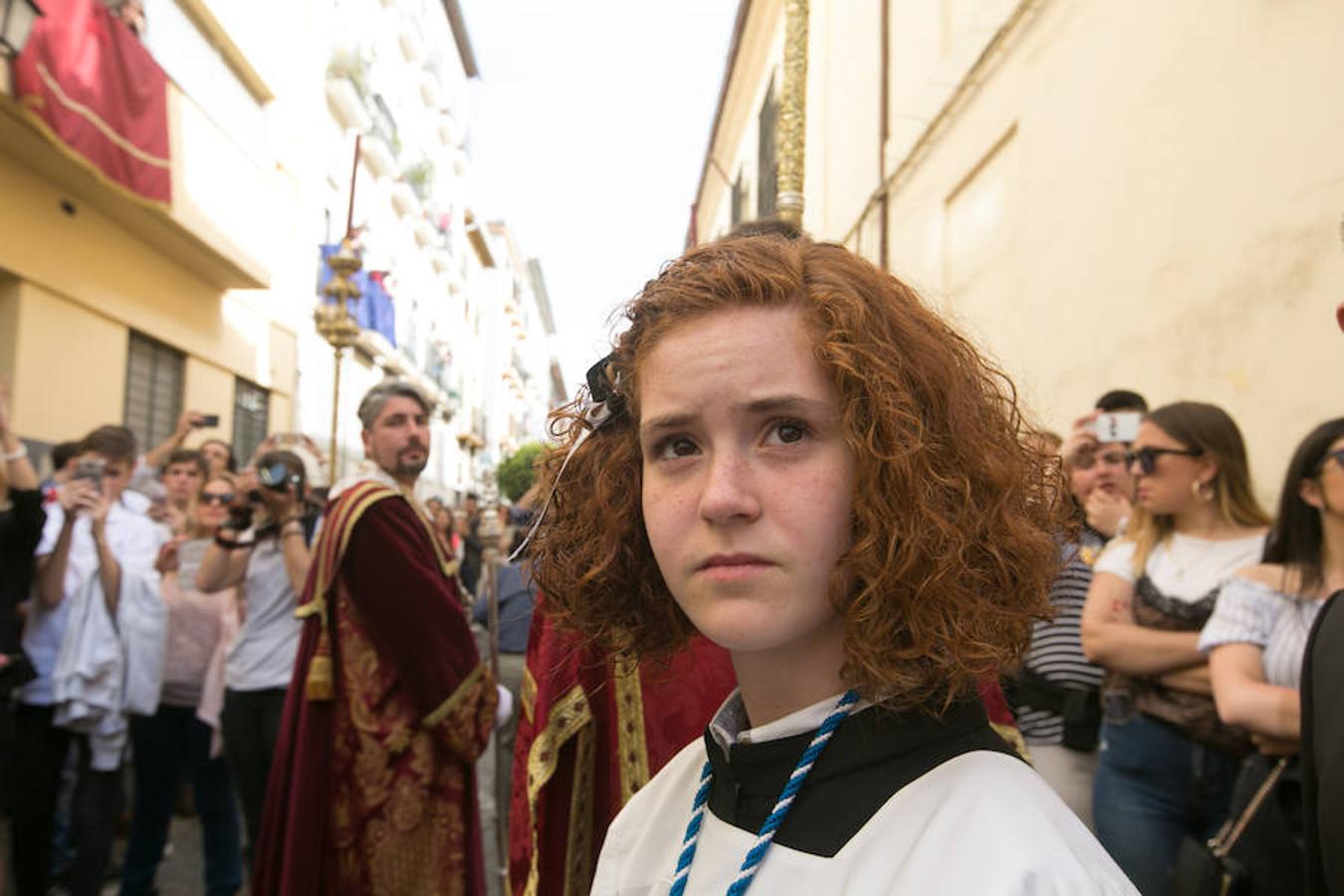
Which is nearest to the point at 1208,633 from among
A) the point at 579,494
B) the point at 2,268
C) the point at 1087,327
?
the point at 579,494

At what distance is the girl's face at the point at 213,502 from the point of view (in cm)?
427

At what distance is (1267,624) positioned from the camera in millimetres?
2275

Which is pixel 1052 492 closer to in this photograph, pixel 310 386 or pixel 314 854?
pixel 314 854

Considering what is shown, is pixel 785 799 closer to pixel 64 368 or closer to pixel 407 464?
pixel 407 464

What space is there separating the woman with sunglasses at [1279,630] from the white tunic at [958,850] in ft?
4.98

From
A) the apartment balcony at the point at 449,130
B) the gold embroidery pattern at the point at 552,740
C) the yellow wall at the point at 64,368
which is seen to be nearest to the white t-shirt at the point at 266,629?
the gold embroidery pattern at the point at 552,740

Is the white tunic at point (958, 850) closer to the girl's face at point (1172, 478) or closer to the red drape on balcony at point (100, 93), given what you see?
the girl's face at point (1172, 478)

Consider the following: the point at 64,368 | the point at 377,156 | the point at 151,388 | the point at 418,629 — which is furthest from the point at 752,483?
the point at 377,156

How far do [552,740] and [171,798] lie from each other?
9.26 ft

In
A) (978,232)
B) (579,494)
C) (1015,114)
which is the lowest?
(579,494)

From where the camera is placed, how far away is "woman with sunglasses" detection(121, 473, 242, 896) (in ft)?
12.7

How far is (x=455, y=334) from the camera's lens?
114 feet

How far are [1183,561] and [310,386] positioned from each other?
1452 cm

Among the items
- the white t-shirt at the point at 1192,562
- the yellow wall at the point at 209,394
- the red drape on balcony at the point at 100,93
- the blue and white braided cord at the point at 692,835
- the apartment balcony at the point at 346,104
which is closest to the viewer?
the blue and white braided cord at the point at 692,835
